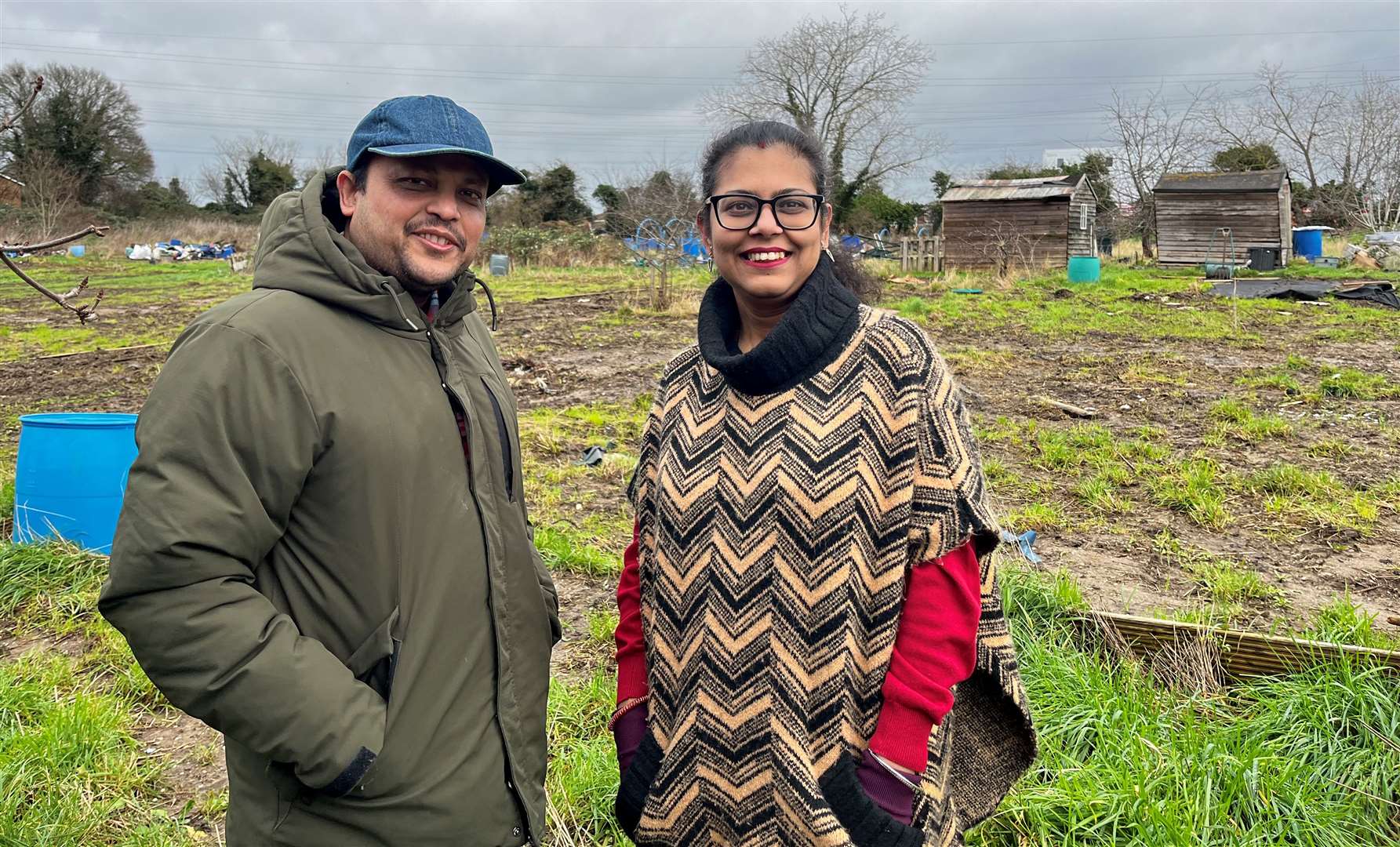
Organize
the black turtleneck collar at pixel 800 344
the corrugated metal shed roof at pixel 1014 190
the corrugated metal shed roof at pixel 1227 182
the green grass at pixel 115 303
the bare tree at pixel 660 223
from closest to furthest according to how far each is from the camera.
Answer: the black turtleneck collar at pixel 800 344
the green grass at pixel 115 303
the bare tree at pixel 660 223
the corrugated metal shed roof at pixel 1227 182
the corrugated metal shed roof at pixel 1014 190

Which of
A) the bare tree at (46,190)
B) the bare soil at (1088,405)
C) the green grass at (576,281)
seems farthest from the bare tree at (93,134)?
A: the bare soil at (1088,405)

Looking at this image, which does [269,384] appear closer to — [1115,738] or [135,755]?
[135,755]

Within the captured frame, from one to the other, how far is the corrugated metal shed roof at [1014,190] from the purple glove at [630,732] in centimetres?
2874

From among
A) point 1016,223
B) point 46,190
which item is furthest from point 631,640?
point 1016,223

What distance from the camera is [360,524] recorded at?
1551mm

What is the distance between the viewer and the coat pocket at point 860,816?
1.49 meters

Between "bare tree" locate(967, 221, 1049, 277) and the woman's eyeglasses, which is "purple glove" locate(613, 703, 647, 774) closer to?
the woman's eyeglasses

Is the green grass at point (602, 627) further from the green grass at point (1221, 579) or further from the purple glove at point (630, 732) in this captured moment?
the green grass at point (1221, 579)

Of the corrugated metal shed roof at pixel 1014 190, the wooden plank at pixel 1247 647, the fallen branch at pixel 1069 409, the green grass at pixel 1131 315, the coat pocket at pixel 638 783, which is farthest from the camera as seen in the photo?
the corrugated metal shed roof at pixel 1014 190

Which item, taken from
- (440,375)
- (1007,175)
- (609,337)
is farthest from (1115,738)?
(1007,175)

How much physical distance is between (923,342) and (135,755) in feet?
9.19

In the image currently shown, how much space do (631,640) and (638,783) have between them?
264 mm

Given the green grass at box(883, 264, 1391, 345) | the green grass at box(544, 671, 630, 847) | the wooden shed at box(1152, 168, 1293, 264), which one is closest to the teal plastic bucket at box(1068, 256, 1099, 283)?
the green grass at box(883, 264, 1391, 345)

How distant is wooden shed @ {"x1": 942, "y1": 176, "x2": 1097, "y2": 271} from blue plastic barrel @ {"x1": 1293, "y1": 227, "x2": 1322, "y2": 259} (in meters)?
6.09
